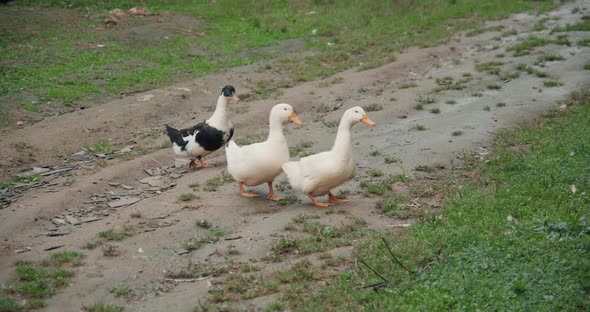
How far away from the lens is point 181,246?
7.41m

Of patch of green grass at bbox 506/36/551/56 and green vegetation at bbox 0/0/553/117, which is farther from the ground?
green vegetation at bbox 0/0/553/117

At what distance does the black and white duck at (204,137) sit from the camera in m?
10.1

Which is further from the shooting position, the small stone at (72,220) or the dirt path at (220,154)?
the small stone at (72,220)

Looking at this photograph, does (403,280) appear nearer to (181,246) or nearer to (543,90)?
(181,246)

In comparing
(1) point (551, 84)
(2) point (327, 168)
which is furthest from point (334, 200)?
(1) point (551, 84)

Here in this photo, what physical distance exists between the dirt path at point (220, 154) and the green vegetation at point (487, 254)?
576mm

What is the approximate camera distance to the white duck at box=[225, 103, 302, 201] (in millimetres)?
8414

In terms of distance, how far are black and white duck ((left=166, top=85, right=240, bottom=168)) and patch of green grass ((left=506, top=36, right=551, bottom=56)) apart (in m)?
7.91

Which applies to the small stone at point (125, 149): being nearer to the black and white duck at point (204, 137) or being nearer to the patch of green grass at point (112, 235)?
the black and white duck at point (204, 137)

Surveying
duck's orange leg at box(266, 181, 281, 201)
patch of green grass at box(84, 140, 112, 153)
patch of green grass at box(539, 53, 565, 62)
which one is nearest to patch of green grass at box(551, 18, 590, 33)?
patch of green grass at box(539, 53, 565, 62)

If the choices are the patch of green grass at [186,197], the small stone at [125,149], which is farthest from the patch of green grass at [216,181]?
the small stone at [125,149]

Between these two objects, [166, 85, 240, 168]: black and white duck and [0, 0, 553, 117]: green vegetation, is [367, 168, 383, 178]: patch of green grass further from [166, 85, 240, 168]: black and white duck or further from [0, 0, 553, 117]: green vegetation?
[0, 0, 553, 117]: green vegetation

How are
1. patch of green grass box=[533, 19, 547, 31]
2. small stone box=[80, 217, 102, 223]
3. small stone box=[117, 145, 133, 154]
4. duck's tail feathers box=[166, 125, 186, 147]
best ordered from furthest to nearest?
patch of green grass box=[533, 19, 547, 31] → small stone box=[117, 145, 133, 154] → duck's tail feathers box=[166, 125, 186, 147] → small stone box=[80, 217, 102, 223]


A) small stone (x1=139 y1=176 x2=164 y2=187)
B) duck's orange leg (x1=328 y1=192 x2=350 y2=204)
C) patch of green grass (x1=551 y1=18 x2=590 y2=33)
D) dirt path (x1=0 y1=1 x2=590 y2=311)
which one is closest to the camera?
dirt path (x1=0 y1=1 x2=590 y2=311)
